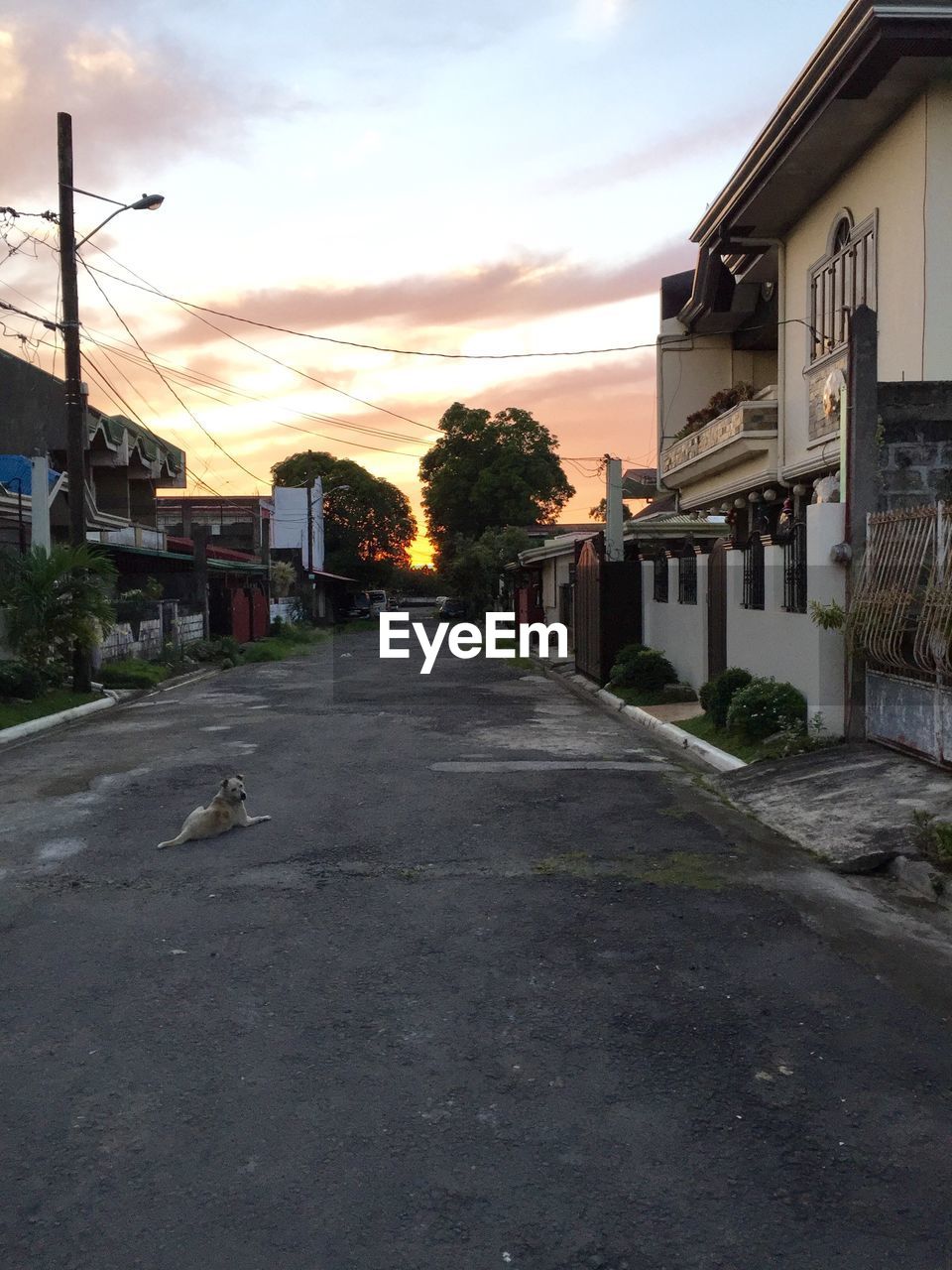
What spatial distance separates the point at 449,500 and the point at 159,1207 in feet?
217

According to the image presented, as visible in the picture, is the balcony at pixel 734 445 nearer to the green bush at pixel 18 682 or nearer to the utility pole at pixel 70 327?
the utility pole at pixel 70 327

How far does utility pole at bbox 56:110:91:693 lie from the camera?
20.9m

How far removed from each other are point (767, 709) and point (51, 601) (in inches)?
514

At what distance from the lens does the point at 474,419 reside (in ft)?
227

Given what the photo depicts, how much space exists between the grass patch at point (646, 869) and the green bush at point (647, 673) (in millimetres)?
11461

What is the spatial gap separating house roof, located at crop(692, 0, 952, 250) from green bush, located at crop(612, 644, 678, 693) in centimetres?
729

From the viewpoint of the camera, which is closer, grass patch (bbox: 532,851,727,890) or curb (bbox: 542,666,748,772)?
grass patch (bbox: 532,851,727,890)

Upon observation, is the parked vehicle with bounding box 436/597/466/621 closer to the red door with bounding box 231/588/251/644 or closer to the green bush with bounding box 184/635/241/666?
the red door with bounding box 231/588/251/644

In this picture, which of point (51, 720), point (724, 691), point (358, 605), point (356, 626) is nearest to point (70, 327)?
point (51, 720)

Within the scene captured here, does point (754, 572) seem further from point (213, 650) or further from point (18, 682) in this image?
point (213, 650)

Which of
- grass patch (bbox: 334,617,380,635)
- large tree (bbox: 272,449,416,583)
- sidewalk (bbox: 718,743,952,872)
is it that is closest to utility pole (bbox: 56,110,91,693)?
sidewalk (bbox: 718,743,952,872)

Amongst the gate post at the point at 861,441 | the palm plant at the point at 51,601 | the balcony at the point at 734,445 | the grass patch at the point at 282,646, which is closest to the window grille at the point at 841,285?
the balcony at the point at 734,445

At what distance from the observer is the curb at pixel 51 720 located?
1608 centimetres

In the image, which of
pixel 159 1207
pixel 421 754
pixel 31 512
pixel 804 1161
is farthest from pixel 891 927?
pixel 31 512
